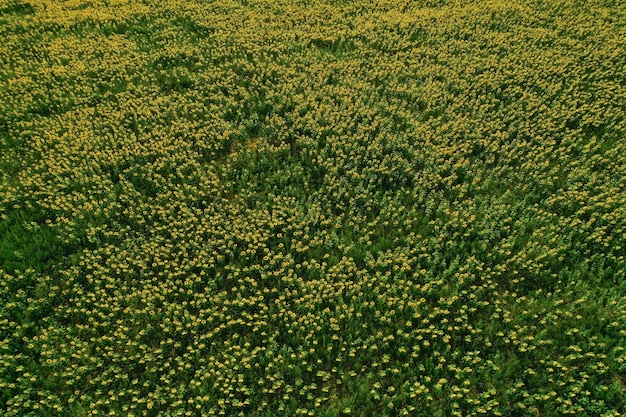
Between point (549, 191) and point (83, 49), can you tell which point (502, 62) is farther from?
point (83, 49)

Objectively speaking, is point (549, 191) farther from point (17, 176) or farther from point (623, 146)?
point (17, 176)

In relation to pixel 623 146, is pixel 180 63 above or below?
above

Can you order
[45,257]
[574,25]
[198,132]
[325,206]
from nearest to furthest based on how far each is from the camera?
[45,257], [325,206], [198,132], [574,25]

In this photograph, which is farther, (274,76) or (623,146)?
(274,76)

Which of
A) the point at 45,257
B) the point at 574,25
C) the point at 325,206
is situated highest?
the point at 574,25

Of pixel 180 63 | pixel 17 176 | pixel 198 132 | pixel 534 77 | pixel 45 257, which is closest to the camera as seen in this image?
pixel 45 257

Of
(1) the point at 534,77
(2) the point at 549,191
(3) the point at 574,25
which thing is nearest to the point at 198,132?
(2) the point at 549,191
